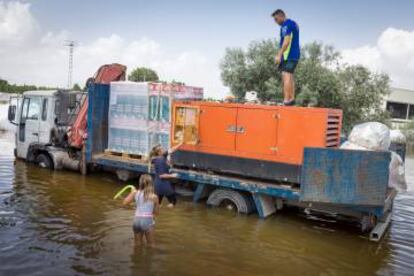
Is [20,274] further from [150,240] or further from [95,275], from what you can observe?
[150,240]

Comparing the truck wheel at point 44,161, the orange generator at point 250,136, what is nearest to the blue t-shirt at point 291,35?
the orange generator at point 250,136

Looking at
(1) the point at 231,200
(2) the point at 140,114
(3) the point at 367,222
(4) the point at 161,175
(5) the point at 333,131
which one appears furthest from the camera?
(2) the point at 140,114

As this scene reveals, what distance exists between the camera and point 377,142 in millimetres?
8406

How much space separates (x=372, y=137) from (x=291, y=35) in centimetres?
256

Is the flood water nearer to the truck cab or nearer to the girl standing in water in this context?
the girl standing in water

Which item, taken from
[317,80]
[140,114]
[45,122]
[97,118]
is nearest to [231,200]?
[140,114]

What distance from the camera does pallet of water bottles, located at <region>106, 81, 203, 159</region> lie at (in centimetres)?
1070

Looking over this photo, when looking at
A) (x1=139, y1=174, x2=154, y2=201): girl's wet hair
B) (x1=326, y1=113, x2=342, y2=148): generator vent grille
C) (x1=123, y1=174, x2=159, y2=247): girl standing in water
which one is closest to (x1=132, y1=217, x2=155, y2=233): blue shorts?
(x1=123, y1=174, x2=159, y2=247): girl standing in water

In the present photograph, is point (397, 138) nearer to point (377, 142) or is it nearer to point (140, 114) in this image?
point (377, 142)

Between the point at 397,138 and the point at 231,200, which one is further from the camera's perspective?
the point at 397,138

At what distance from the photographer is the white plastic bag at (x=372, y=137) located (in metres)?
8.42

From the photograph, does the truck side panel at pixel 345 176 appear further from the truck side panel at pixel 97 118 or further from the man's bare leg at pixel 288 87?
the truck side panel at pixel 97 118

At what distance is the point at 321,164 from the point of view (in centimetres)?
787

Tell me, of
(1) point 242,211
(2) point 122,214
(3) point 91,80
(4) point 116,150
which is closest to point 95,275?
(2) point 122,214
